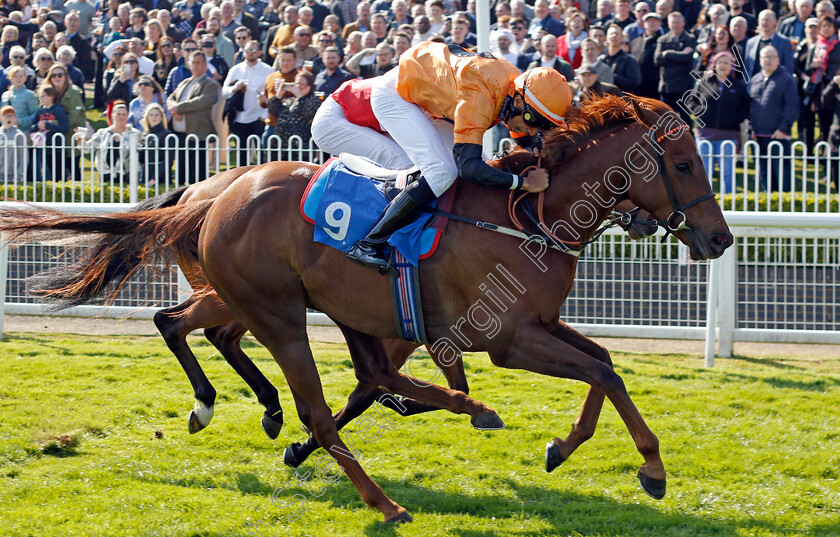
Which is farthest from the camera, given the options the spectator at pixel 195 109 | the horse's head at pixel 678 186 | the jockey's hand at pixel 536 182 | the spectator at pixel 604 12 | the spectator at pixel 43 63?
the spectator at pixel 43 63

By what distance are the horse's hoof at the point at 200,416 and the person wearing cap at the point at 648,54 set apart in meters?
6.65

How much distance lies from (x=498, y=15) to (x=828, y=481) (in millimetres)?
8922

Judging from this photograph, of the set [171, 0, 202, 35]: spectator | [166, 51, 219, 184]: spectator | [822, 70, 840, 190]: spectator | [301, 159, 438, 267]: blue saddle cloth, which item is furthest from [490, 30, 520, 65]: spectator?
[301, 159, 438, 267]: blue saddle cloth

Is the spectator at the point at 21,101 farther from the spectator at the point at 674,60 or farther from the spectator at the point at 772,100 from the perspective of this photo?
the spectator at the point at 772,100

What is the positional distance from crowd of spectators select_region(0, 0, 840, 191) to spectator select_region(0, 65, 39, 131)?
0.01 metres

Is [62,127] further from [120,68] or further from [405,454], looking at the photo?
[405,454]

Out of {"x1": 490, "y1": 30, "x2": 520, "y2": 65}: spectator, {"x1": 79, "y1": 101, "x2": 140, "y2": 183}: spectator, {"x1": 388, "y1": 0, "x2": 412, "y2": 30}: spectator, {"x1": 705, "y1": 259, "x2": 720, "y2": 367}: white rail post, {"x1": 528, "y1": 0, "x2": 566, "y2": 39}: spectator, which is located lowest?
{"x1": 705, "y1": 259, "x2": 720, "y2": 367}: white rail post

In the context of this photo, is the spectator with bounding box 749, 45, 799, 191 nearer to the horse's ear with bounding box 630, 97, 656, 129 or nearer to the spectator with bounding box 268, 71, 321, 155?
the spectator with bounding box 268, 71, 321, 155

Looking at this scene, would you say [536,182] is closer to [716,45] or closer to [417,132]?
[417,132]

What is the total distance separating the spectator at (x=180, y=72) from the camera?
12.4 m

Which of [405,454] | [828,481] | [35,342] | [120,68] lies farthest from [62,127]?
[828,481]

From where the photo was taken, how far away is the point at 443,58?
449 centimetres

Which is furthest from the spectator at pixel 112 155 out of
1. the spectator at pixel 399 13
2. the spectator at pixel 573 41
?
the spectator at pixel 573 41

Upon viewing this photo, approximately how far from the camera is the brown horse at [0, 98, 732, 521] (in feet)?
14.0
